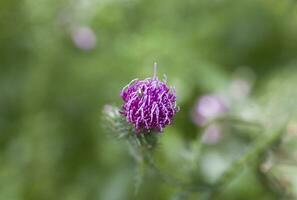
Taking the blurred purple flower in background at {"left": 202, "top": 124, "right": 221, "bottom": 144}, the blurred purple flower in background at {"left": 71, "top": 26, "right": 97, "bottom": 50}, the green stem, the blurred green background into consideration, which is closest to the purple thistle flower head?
the green stem

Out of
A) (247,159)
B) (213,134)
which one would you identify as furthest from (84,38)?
(247,159)

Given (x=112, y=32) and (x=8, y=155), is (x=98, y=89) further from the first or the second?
(x=8, y=155)

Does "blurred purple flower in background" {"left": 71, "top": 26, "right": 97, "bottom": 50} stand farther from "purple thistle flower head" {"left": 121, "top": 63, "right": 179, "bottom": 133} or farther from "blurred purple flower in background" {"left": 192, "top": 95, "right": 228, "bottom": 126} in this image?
"purple thistle flower head" {"left": 121, "top": 63, "right": 179, "bottom": 133}

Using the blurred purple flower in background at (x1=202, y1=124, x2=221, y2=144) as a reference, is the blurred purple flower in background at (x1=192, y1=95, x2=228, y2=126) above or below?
above

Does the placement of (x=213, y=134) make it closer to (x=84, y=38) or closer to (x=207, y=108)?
(x=207, y=108)

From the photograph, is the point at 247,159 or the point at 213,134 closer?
the point at 247,159

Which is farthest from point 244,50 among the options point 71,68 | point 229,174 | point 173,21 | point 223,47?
point 229,174
